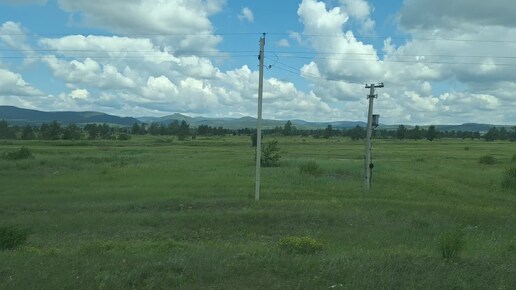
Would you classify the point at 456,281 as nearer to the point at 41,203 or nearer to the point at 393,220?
the point at 393,220

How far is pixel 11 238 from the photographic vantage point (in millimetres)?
12609

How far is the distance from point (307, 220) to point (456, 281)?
451 inches

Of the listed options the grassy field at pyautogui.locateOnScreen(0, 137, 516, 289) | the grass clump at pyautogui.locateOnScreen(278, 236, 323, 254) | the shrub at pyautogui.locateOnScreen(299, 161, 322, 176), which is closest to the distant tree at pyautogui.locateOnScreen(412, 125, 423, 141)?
the grassy field at pyautogui.locateOnScreen(0, 137, 516, 289)

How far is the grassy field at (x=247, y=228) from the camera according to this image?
8.82 meters

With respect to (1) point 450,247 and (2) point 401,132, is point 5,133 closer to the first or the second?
(2) point 401,132

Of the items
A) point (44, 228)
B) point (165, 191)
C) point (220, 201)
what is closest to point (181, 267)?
point (44, 228)

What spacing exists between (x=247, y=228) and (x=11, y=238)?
8526 mm

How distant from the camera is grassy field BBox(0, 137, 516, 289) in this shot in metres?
8.82

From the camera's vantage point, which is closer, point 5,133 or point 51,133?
point 5,133

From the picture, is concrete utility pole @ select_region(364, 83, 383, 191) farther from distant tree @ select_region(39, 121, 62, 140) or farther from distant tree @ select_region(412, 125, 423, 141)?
distant tree @ select_region(412, 125, 423, 141)

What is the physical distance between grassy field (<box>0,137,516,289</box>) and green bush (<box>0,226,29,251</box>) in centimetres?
32

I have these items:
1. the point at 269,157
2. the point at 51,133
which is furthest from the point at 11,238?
the point at 51,133

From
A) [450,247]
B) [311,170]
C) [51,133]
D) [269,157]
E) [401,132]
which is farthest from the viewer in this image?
[401,132]

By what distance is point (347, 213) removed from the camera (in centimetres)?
2148
